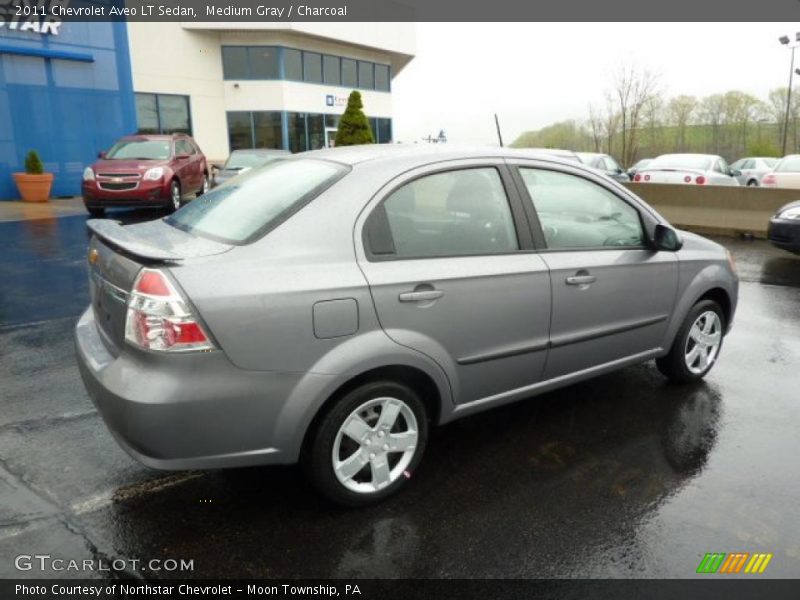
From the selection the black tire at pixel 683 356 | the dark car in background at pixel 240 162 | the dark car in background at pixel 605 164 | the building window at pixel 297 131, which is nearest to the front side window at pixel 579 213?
the black tire at pixel 683 356

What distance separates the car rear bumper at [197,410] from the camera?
2539 mm

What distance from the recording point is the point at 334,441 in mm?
2885

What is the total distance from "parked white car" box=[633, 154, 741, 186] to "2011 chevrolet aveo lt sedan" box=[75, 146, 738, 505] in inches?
458

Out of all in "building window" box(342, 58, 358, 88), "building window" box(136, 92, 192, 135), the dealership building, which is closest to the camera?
the dealership building

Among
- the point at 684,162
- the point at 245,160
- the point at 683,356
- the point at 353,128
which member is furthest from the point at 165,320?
the point at 353,128

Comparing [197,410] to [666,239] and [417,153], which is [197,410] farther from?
[666,239]

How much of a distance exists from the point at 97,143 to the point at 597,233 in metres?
18.5

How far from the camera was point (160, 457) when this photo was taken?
8.54 feet

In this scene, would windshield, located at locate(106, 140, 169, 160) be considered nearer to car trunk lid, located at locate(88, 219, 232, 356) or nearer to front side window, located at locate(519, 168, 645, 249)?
car trunk lid, located at locate(88, 219, 232, 356)

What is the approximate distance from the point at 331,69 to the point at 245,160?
21.0 m

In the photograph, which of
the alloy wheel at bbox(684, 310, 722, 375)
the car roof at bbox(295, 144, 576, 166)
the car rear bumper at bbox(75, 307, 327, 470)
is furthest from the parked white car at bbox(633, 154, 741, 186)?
the car rear bumper at bbox(75, 307, 327, 470)

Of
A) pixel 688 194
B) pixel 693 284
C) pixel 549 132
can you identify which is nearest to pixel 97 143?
pixel 688 194

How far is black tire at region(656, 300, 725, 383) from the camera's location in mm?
4457

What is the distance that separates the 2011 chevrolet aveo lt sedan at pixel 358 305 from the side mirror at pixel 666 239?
11mm
